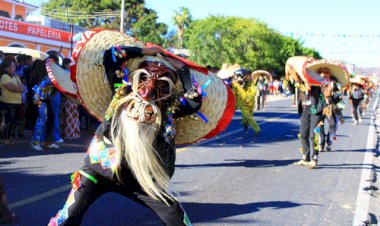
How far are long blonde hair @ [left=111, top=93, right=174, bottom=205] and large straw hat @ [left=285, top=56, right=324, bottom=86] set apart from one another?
537 centimetres

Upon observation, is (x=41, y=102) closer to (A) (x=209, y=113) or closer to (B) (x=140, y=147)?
(A) (x=209, y=113)

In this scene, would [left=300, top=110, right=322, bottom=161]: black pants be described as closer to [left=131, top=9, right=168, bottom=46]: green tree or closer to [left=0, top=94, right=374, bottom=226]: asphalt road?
[left=0, top=94, right=374, bottom=226]: asphalt road

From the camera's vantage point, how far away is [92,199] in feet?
10.6

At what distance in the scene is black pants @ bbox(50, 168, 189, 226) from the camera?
3125 millimetres

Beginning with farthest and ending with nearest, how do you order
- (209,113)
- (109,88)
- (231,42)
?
(231,42) < (209,113) < (109,88)

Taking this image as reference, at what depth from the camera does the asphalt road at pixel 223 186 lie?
17.2 feet

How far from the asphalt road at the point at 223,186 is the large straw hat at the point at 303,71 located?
1.59m

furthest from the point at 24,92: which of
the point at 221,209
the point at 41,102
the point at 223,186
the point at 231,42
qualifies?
the point at 231,42

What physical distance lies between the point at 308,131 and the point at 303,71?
1298 mm

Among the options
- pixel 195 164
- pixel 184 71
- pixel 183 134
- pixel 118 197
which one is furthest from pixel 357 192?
pixel 184 71

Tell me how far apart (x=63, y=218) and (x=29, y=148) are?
633 cm

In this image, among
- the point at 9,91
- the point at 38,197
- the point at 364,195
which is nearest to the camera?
the point at 38,197

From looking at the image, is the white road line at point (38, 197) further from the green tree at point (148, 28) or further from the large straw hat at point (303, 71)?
the green tree at point (148, 28)

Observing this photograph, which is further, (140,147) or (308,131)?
(308,131)
